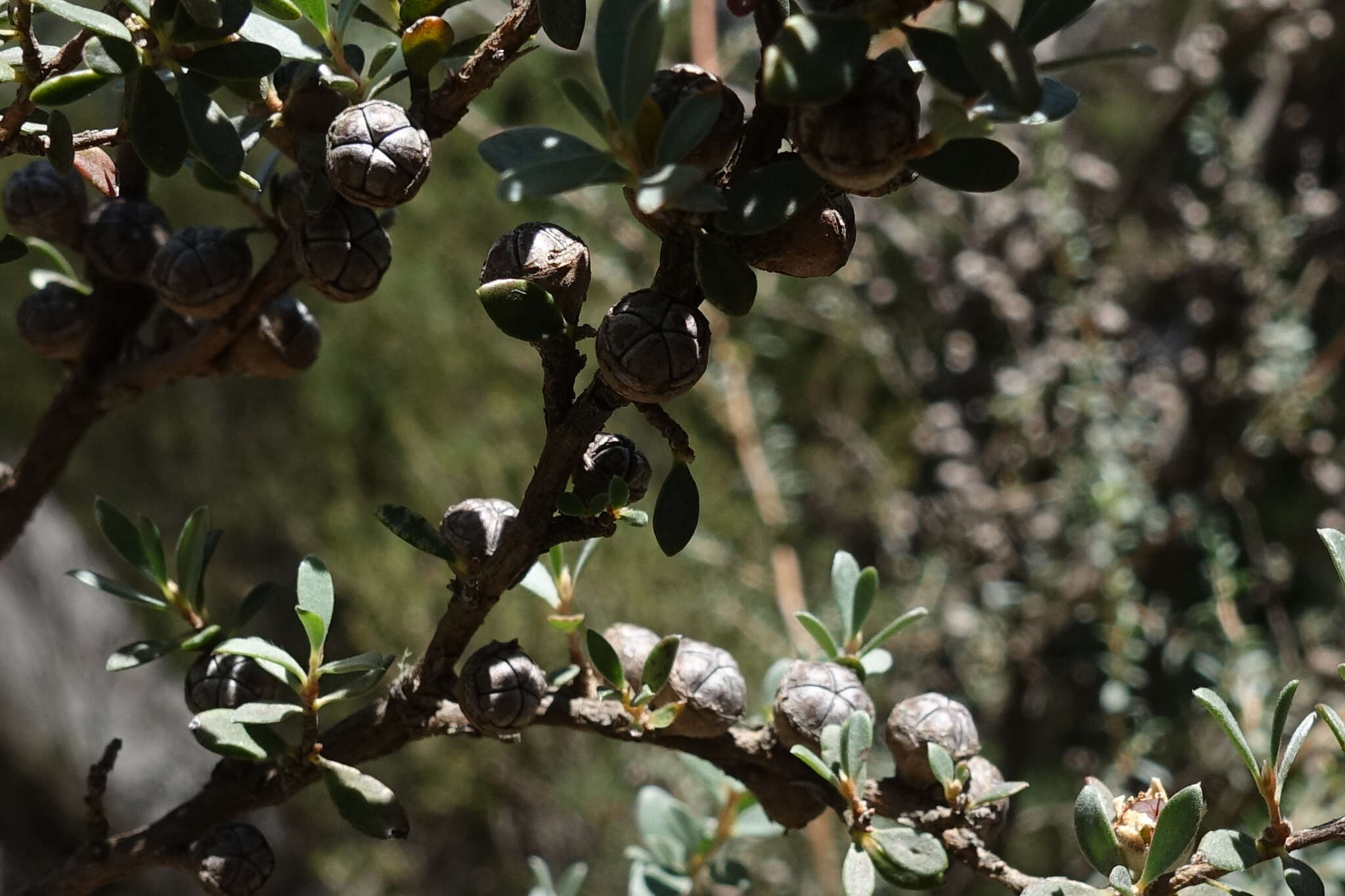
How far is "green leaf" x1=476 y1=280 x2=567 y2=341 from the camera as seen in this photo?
349 mm

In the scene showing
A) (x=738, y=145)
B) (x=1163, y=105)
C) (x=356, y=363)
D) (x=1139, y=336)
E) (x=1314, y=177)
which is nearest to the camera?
(x=738, y=145)

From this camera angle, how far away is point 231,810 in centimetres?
48

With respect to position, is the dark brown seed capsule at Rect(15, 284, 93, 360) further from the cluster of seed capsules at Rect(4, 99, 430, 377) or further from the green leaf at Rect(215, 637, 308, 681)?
the green leaf at Rect(215, 637, 308, 681)

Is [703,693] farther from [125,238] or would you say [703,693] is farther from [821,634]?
[125,238]

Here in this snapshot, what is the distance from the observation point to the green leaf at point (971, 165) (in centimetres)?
32

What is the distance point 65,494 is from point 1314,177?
91.8 inches

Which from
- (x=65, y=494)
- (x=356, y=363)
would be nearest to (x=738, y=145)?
(x=356, y=363)

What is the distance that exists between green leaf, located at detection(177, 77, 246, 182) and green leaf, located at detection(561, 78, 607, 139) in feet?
0.43

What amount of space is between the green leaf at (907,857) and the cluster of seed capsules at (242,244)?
300 millimetres

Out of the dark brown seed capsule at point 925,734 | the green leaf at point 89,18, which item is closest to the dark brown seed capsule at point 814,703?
the dark brown seed capsule at point 925,734

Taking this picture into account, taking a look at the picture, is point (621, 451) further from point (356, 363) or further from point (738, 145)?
point (356, 363)

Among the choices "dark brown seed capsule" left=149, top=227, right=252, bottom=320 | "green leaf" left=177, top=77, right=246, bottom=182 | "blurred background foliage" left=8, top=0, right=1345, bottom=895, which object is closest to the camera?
"green leaf" left=177, top=77, right=246, bottom=182

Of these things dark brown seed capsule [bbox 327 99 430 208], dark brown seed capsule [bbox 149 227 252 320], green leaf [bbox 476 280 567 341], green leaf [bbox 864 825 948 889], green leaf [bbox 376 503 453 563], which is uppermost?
dark brown seed capsule [bbox 327 99 430 208]

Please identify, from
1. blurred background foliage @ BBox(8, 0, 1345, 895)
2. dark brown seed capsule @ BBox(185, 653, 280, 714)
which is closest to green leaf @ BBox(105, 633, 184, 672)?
dark brown seed capsule @ BBox(185, 653, 280, 714)
